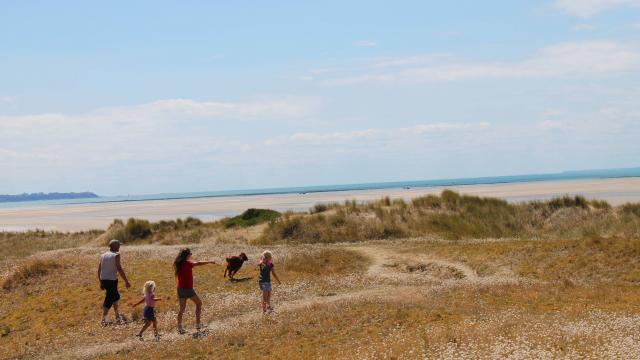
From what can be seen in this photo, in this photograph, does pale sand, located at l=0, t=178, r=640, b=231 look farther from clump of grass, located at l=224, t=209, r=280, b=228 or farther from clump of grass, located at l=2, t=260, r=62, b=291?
clump of grass, located at l=2, t=260, r=62, b=291

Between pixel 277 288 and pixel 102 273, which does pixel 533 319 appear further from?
pixel 102 273

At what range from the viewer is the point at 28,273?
29.4 metres

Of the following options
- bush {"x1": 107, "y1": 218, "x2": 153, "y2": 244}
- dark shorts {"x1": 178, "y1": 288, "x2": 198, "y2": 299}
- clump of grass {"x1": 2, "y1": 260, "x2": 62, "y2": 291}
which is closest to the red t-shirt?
dark shorts {"x1": 178, "y1": 288, "x2": 198, "y2": 299}

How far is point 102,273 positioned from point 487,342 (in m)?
12.1

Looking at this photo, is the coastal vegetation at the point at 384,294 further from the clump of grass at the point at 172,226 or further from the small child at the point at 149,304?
the clump of grass at the point at 172,226

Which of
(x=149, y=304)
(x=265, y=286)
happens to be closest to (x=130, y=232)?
(x=265, y=286)

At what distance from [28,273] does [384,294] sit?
17.7 m

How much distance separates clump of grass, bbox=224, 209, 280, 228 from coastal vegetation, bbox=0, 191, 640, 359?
20.2 feet

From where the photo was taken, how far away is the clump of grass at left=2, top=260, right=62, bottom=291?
28.5 m

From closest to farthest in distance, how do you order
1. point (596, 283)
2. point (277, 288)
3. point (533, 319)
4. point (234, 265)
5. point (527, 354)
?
point (527, 354) → point (533, 319) → point (596, 283) → point (277, 288) → point (234, 265)

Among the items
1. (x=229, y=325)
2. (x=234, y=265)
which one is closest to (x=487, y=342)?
(x=229, y=325)

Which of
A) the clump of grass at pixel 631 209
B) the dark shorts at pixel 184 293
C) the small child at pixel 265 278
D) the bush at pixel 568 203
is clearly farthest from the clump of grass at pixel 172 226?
the dark shorts at pixel 184 293

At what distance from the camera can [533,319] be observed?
15.8 metres

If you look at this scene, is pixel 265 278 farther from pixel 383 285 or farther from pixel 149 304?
pixel 383 285
